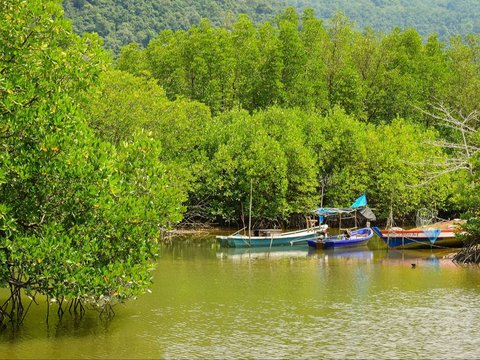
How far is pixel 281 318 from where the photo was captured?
2170cm

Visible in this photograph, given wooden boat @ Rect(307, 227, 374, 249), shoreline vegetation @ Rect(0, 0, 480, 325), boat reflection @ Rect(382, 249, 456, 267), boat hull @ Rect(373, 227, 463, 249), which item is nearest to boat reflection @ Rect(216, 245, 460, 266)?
boat reflection @ Rect(382, 249, 456, 267)

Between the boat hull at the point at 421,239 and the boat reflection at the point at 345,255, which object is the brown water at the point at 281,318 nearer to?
the boat reflection at the point at 345,255

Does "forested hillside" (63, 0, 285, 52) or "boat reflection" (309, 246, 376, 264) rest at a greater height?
"forested hillside" (63, 0, 285, 52)

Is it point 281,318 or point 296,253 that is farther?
point 296,253

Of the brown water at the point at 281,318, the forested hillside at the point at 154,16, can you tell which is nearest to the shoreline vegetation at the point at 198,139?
the brown water at the point at 281,318

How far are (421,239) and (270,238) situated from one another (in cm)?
905

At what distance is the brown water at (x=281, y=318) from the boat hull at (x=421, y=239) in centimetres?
634

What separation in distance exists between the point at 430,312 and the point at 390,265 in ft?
36.8

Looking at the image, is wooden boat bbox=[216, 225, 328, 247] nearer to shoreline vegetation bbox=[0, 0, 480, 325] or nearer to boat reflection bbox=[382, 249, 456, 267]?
shoreline vegetation bbox=[0, 0, 480, 325]

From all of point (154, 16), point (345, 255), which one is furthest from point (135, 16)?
point (345, 255)

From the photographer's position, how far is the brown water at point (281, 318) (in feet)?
59.5

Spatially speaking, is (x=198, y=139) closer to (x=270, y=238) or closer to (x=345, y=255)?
(x=270, y=238)

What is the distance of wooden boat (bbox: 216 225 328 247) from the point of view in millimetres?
40562

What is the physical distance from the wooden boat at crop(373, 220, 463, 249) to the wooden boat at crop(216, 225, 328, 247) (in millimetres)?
4693
